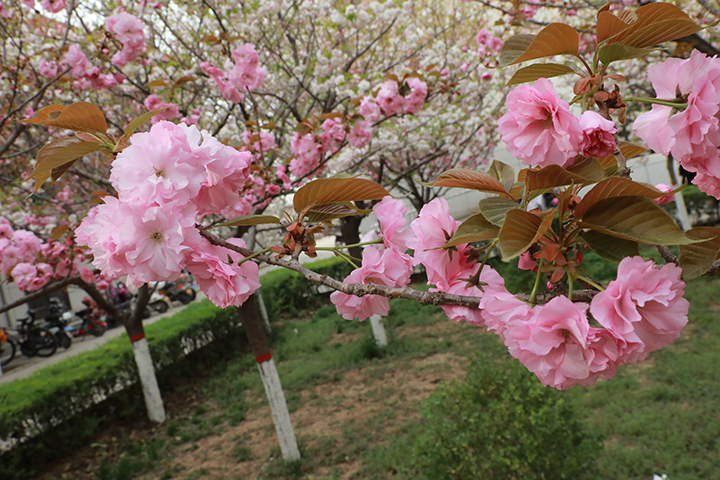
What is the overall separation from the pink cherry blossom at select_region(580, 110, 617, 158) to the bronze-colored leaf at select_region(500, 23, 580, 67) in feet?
0.42

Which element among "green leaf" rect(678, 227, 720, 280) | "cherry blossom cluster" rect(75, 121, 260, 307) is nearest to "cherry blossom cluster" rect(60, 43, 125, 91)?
"cherry blossom cluster" rect(75, 121, 260, 307)

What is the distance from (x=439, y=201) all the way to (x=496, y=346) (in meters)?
4.77

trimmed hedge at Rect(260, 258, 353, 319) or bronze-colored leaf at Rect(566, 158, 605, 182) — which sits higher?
bronze-colored leaf at Rect(566, 158, 605, 182)

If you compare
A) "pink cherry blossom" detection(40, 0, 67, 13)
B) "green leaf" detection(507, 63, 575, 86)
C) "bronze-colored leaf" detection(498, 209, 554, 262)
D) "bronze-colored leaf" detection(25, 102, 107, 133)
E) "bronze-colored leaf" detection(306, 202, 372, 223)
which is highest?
"pink cherry blossom" detection(40, 0, 67, 13)

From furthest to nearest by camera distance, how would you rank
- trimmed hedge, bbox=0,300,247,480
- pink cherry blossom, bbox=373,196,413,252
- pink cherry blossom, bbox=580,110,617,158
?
trimmed hedge, bbox=0,300,247,480
pink cherry blossom, bbox=373,196,413,252
pink cherry blossom, bbox=580,110,617,158

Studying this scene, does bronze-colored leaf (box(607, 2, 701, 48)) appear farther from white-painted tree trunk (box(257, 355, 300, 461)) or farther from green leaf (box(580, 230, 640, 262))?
white-painted tree trunk (box(257, 355, 300, 461))

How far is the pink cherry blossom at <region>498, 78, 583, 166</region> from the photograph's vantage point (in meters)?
0.65

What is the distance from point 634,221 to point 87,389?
223 inches

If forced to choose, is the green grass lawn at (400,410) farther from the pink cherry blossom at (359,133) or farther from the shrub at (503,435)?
the pink cherry blossom at (359,133)

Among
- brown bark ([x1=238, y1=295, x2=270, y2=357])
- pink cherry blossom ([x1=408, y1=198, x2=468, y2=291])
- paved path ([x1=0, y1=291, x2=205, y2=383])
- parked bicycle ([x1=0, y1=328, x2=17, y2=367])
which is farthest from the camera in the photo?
parked bicycle ([x1=0, y1=328, x2=17, y2=367])

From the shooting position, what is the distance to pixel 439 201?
2.53 ft

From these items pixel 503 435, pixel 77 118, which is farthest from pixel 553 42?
pixel 503 435

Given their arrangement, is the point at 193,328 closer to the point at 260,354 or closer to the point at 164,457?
the point at 164,457

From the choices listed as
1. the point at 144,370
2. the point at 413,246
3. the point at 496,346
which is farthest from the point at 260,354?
the point at 413,246
